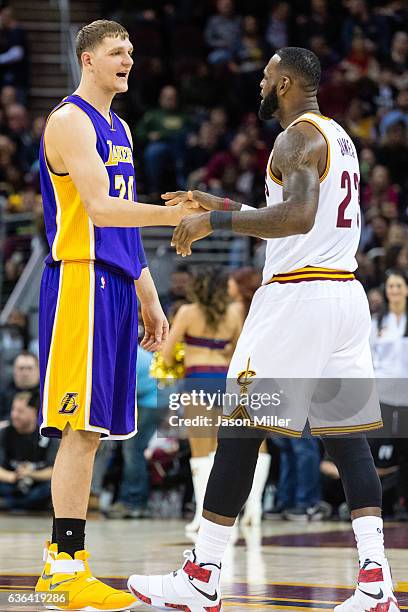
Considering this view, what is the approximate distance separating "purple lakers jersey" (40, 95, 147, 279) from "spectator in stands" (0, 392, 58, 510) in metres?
6.77

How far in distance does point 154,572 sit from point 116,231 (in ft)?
7.67

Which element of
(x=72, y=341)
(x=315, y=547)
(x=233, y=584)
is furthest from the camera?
(x=315, y=547)

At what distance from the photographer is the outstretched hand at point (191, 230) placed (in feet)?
16.3

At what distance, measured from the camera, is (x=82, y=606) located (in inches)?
203

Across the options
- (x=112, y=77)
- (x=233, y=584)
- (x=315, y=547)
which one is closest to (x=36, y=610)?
(x=233, y=584)

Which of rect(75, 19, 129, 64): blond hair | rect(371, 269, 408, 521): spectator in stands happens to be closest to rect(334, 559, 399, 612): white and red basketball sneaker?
rect(75, 19, 129, 64): blond hair

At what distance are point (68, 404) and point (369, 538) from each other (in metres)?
1.48

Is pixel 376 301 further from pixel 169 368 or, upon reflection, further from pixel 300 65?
pixel 300 65

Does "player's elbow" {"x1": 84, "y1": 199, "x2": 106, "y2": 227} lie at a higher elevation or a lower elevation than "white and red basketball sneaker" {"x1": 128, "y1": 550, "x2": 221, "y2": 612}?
higher

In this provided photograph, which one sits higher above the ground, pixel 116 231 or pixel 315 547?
pixel 116 231

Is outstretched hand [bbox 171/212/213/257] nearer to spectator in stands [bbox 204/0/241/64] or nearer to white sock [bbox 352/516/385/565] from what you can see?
white sock [bbox 352/516/385/565]

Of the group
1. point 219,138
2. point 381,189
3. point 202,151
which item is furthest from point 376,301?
point 219,138

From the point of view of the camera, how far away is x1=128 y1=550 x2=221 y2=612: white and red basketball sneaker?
4973mm

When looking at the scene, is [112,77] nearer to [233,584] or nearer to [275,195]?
[275,195]
